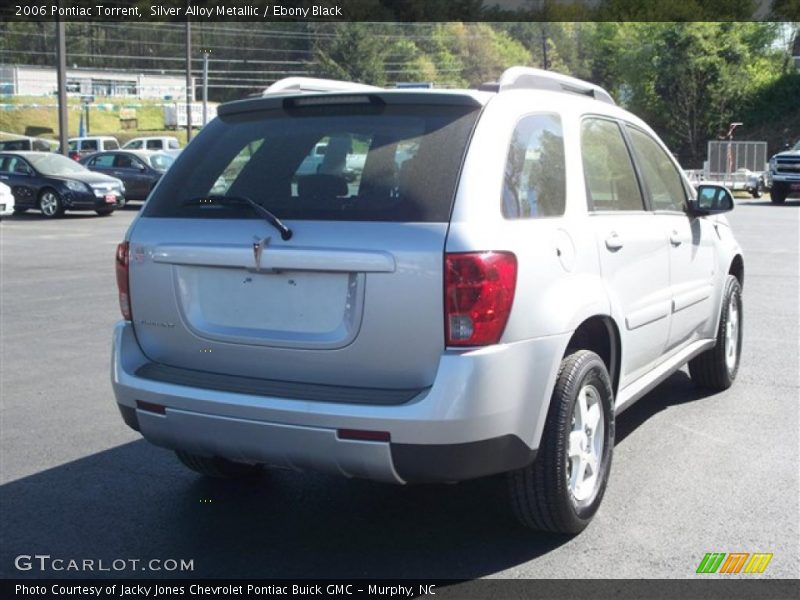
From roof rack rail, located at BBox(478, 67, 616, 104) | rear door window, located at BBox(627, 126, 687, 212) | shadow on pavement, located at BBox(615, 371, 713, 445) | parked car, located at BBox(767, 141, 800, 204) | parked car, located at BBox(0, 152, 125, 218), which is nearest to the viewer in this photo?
roof rack rail, located at BBox(478, 67, 616, 104)

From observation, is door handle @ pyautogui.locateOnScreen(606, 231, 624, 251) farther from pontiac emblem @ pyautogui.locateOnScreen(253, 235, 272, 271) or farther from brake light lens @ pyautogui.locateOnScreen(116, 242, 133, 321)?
brake light lens @ pyautogui.locateOnScreen(116, 242, 133, 321)

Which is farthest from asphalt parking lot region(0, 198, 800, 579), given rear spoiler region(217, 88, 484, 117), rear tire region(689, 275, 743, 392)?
rear spoiler region(217, 88, 484, 117)

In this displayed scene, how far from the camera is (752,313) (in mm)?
9727

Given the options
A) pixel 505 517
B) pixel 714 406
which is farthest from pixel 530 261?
pixel 714 406

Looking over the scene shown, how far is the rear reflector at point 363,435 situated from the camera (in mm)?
3459

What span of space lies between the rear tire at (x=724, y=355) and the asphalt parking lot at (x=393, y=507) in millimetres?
116

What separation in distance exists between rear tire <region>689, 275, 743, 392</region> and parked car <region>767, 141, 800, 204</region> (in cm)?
2628

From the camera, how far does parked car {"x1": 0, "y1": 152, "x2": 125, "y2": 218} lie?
2377 cm

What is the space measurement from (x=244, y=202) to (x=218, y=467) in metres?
1.50

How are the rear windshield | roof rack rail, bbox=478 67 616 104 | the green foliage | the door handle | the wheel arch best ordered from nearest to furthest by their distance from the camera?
the rear windshield
roof rack rail, bbox=478 67 616 104
the wheel arch
the door handle
the green foliage

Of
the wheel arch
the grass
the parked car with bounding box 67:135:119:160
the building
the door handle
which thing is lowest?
the wheel arch

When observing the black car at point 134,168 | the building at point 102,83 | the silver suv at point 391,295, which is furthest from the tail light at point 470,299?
the building at point 102,83

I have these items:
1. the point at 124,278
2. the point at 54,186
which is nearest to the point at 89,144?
the point at 54,186

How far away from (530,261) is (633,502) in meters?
1.47
